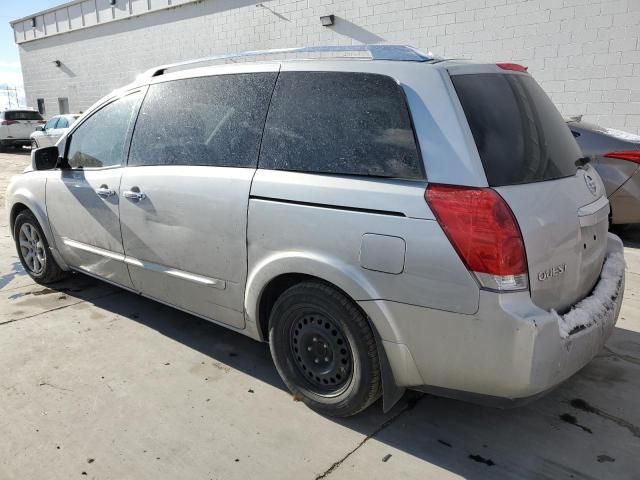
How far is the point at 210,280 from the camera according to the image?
10.2 ft

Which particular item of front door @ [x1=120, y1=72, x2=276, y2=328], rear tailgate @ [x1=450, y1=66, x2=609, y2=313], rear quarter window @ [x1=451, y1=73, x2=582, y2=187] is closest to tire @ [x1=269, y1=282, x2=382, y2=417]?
front door @ [x1=120, y1=72, x2=276, y2=328]

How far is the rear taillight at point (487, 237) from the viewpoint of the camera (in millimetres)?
2096

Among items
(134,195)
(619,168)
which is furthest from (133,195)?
(619,168)

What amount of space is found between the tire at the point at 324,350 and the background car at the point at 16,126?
20925 mm

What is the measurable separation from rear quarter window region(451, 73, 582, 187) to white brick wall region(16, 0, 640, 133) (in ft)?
22.4

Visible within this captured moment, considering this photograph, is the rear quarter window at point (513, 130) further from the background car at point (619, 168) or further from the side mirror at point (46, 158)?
the background car at point (619, 168)

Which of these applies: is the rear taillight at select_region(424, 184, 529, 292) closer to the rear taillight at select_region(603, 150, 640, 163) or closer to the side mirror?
the side mirror

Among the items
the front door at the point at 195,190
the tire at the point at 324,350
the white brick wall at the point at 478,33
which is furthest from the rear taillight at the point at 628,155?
the tire at the point at 324,350

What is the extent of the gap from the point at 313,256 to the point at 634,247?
5.13 m

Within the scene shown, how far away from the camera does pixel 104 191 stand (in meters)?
3.59

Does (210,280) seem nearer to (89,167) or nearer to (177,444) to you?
(177,444)

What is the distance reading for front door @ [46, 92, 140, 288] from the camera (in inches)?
143

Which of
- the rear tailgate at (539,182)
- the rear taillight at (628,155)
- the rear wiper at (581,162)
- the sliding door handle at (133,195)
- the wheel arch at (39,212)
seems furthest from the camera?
the rear taillight at (628,155)

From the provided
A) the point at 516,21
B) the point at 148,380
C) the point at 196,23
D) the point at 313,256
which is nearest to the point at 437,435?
the point at 313,256
